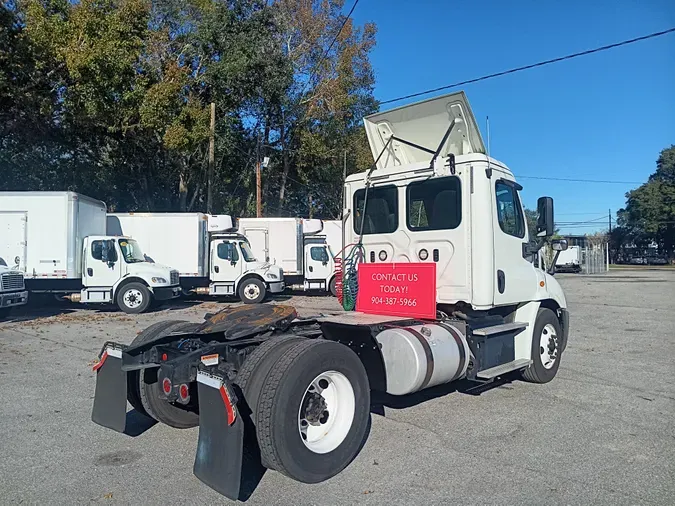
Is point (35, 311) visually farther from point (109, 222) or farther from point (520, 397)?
point (520, 397)

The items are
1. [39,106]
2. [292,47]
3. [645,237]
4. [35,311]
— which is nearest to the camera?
[35,311]

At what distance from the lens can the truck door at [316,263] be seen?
23.4 m

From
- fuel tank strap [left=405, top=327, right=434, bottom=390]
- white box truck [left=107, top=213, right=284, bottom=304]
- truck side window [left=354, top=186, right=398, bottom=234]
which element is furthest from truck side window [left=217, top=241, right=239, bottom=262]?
fuel tank strap [left=405, top=327, right=434, bottom=390]

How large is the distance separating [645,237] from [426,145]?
8956 cm

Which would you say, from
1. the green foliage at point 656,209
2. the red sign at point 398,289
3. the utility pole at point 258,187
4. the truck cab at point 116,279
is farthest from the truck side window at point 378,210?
the green foliage at point 656,209

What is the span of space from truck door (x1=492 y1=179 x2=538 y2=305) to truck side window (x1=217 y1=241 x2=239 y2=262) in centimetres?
1507

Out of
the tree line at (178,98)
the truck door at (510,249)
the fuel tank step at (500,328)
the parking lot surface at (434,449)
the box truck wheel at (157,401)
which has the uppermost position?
the tree line at (178,98)

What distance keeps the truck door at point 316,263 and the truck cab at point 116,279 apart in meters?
7.08

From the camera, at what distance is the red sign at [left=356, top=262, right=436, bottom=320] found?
20.7ft

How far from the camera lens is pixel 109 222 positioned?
20188mm

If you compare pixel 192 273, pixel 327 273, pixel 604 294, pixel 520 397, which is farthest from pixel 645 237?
pixel 520 397

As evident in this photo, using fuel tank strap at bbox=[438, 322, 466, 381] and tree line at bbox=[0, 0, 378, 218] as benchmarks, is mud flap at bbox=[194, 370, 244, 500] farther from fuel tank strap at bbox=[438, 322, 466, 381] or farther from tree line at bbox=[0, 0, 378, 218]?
tree line at bbox=[0, 0, 378, 218]

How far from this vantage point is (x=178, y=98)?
869 inches

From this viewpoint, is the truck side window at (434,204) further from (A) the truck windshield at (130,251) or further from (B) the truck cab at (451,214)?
(A) the truck windshield at (130,251)
